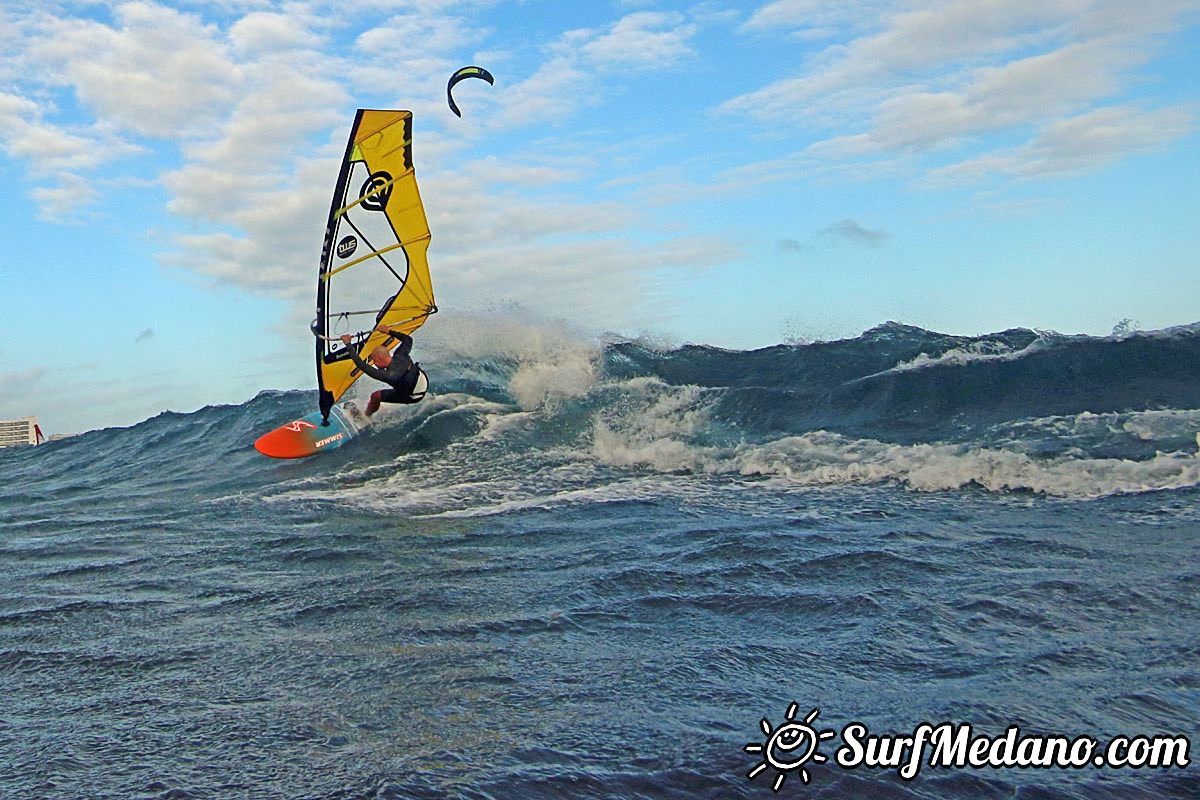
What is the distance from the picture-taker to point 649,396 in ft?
39.8

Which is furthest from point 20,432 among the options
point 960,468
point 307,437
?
point 960,468

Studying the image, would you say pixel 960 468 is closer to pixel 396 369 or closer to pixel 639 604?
pixel 639 604

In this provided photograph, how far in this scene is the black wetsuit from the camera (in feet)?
34.0

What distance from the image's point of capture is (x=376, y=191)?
11312 mm

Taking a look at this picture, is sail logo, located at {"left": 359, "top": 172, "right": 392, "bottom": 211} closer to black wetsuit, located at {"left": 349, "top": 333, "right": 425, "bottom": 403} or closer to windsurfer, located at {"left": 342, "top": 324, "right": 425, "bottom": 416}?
windsurfer, located at {"left": 342, "top": 324, "right": 425, "bottom": 416}

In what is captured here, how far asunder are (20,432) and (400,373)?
65.6 feet

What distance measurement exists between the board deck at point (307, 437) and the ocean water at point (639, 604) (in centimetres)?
59

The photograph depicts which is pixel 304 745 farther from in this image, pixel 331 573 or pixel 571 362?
pixel 571 362

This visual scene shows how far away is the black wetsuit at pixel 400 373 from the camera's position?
408 inches

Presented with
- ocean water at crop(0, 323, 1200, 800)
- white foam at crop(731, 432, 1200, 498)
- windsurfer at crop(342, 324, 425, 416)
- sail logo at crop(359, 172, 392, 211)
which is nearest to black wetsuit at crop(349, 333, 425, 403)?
windsurfer at crop(342, 324, 425, 416)

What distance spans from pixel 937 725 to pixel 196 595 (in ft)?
13.2

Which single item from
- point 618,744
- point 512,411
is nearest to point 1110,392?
point 512,411

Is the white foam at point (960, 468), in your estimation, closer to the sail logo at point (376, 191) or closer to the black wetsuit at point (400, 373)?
the black wetsuit at point (400, 373)

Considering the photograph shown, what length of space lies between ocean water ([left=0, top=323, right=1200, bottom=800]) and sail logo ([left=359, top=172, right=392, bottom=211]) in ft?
9.90
